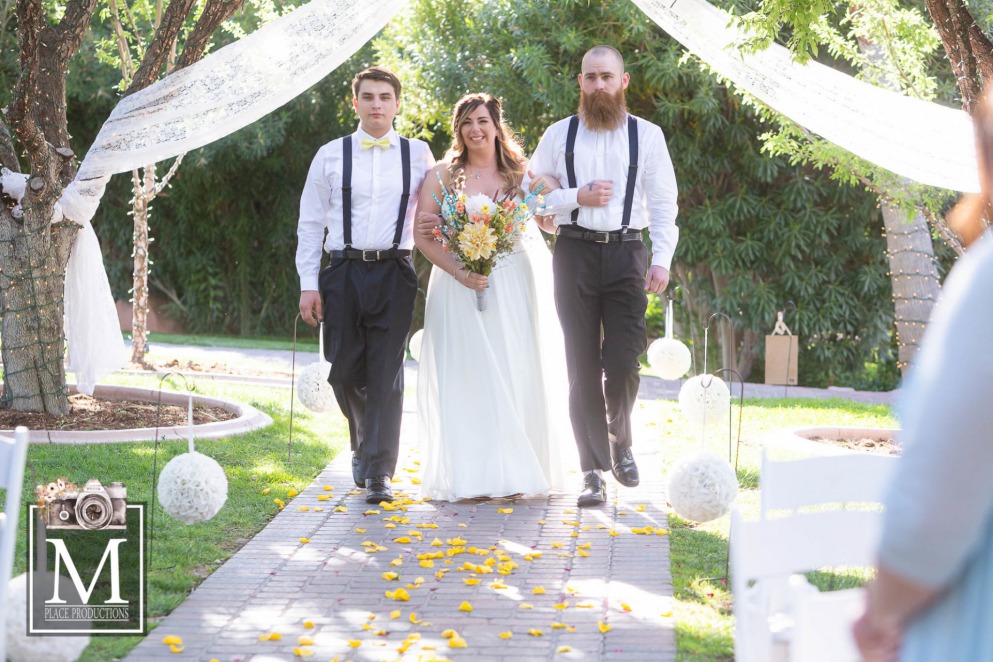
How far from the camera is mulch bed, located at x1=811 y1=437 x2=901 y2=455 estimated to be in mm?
7492

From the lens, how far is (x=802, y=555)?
2416 mm

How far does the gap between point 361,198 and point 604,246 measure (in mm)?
1247

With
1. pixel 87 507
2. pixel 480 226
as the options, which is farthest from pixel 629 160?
pixel 87 507

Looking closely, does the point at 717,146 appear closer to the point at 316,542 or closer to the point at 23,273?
the point at 23,273

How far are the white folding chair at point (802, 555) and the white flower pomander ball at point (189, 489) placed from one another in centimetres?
218

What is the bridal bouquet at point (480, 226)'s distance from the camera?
18.8 feet

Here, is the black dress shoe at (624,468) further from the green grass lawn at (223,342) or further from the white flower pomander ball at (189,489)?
the green grass lawn at (223,342)

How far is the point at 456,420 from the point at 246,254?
14.0 meters

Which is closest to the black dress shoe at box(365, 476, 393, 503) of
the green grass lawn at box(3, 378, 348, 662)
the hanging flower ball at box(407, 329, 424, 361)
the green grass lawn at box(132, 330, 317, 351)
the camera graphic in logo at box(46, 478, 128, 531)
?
the green grass lawn at box(3, 378, 348, 662)

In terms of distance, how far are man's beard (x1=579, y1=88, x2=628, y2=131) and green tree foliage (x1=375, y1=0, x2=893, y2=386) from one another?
6917 millimetres

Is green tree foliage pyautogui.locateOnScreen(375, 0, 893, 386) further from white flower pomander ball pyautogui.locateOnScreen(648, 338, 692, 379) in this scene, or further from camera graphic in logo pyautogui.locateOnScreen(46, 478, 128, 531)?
camera graphic in logo pyautogui.locateOnScreen(46, 478, 128, 531)

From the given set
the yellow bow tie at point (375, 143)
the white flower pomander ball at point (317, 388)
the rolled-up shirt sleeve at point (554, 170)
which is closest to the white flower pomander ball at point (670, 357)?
the rolled-up shirt sleeve at point (554, 170)

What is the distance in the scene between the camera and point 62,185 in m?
7.57

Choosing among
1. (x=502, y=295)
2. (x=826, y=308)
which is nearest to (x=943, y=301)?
(x=502, y=295)
